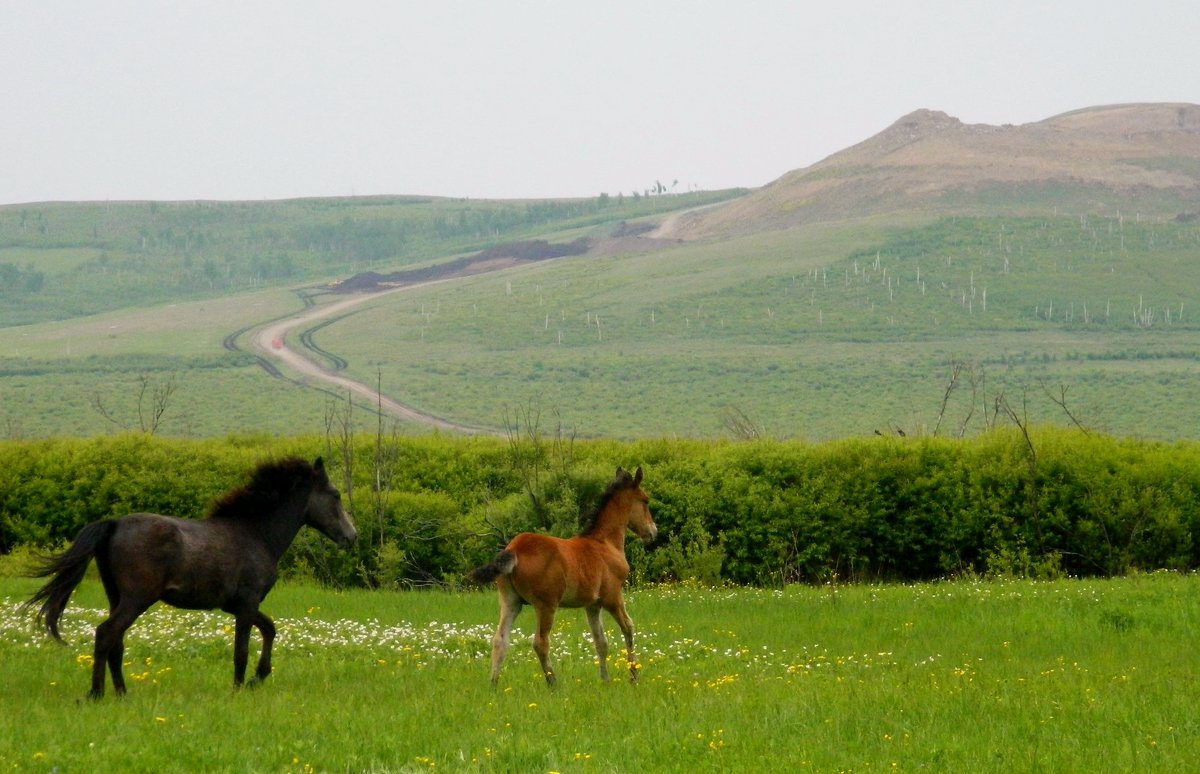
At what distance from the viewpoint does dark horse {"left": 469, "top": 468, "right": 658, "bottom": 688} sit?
12.9 metres

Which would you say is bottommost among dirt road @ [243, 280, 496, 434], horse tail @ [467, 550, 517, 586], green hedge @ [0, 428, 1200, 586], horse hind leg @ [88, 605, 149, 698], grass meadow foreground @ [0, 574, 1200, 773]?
dirt road @ [243, 280, 496, 434]

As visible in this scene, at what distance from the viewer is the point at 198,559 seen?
12.8 meters

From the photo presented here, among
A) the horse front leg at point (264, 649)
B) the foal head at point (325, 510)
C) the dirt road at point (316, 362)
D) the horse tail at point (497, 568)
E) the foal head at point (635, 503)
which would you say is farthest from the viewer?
the dirt road at point (316, 362)

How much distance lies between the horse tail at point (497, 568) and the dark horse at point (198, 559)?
236cm

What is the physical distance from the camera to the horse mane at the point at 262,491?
45.2 ft

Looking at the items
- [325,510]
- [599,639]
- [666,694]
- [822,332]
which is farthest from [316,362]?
[666,694]

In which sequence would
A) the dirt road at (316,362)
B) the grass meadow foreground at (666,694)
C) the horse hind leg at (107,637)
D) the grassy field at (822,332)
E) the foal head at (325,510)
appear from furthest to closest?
the dirt road at (316,362), the grassy field at (822,332), the foal head at (325,510), the horse hind leg at (107,637), the grass meadow foreground at (666,694)

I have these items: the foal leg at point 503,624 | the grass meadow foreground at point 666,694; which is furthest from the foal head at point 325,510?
the foal leg at point 503,624

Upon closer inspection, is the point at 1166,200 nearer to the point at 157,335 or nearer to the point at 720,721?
the point at 157,335

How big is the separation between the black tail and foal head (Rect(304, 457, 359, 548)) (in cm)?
251

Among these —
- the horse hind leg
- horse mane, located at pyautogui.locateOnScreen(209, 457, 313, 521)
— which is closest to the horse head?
horse mane, located at pyautogui.locateOnScreen(209, 457, 313, 521)

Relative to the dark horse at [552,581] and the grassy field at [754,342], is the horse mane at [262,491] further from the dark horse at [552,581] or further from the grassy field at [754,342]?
the grassy field at [754,342]

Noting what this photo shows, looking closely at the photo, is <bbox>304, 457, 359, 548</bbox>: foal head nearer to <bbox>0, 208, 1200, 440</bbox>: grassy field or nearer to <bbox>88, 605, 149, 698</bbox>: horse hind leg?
<bbox>88, 605, 149, 698</bbox>: horse hind leg

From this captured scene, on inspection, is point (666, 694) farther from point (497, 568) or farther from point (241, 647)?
point (241, 647)
